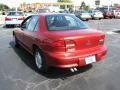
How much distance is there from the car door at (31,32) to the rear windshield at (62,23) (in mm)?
434

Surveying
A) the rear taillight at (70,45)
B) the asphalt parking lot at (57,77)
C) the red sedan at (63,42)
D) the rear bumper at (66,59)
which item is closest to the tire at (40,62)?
the red sedan at (63,42)

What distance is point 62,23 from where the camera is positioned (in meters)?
6.11

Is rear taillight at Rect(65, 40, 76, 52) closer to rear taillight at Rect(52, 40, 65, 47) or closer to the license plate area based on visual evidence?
rear taillight at Rect(52, 40, 65, 47)

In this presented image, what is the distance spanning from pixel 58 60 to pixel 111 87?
1308 millimetres

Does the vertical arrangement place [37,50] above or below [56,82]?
above

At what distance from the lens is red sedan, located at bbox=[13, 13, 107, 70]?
5223 mm

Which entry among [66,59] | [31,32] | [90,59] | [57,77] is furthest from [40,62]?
[90,59]

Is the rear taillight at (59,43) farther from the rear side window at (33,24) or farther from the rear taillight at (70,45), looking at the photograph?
the rear side window at (33,24)

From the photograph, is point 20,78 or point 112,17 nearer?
point 20,78

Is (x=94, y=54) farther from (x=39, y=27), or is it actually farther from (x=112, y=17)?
(x=112, y=17)

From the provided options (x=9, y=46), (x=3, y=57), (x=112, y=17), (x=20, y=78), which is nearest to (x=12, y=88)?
(x=20, y=78)

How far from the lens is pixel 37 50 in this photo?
6.16 metres

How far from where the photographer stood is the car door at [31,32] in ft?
20.5

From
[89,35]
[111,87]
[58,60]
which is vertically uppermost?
[89,35]
